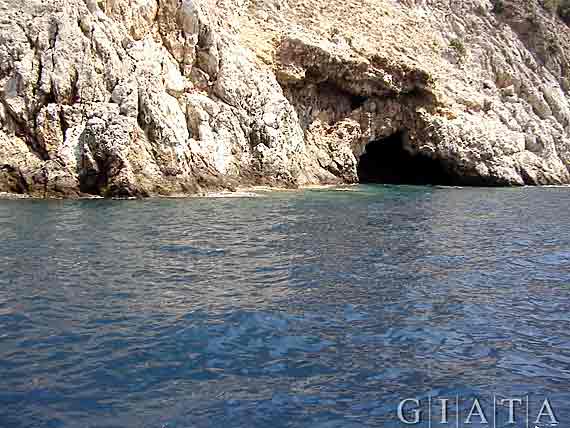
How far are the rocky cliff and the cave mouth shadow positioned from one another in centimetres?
18

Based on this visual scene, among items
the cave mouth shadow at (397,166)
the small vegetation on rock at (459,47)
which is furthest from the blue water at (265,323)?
the small vegetation on rock at (459,47)

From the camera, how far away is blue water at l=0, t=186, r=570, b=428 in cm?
639

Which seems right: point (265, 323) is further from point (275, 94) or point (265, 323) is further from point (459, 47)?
point (459, 47)

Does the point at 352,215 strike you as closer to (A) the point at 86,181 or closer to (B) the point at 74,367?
(A) the point at 86,181

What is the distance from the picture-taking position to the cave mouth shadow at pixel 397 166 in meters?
45.8

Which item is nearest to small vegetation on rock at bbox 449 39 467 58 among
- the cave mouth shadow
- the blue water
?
the cave mouth shadow

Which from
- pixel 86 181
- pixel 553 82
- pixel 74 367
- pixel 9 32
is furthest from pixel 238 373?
pixel 553 82

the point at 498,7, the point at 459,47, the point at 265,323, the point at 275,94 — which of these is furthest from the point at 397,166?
the point at 265,323

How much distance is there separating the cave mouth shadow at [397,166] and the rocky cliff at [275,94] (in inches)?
7.1

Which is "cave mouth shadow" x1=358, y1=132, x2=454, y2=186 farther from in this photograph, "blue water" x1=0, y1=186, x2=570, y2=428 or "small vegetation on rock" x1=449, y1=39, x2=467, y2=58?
"blue water" x1=0, y1=186, x2=570, y2=428

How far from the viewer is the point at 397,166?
4950cm

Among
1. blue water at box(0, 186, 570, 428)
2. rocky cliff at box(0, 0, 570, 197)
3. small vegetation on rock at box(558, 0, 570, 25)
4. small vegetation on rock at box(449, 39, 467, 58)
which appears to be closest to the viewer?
blue water at box(0, 186, 570, 428)

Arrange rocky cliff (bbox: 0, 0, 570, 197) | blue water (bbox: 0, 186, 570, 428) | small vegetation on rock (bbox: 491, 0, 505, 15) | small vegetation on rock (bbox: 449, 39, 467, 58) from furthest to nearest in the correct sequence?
small vegetation on rock (bbox: 491, 0, 505, 15), small vegetation on rock (bbox: 449, 39, 467, 58), rocky cliff (bbox: 0, 0, 570, 197), blue water (bbox: 0, 186, 570, 428)

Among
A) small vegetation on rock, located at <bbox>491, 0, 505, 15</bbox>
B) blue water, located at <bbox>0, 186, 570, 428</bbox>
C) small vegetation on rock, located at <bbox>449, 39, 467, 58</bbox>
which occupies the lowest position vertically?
blue water, located at <bbox>0, 186, 570, 428</bbox>
